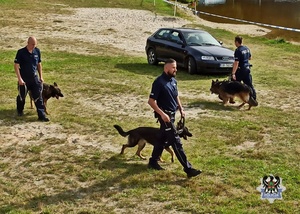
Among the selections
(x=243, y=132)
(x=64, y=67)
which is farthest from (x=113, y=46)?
(x=243, y=132)

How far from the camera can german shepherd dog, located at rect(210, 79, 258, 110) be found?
11.1m

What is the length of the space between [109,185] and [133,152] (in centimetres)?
147

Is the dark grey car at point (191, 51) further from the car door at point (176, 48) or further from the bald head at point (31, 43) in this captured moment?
the bald head at point (31, 43)

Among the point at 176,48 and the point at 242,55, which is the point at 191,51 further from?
the point at 242,55

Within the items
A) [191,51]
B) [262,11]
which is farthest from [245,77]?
[262,11]

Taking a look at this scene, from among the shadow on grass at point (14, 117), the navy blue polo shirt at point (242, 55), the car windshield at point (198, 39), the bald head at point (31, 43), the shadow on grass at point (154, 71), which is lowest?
the shadow on grass at point (154, 71)

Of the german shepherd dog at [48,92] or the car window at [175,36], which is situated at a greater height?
the car window at [175,36]

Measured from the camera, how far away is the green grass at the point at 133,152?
6.25 meters

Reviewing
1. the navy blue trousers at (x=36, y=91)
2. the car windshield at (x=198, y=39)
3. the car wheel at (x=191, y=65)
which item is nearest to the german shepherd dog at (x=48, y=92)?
the navy blue trousers at (x=36, y=91)

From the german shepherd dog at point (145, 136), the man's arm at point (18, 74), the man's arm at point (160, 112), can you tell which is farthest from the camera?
the man's arm at point (18, 74)

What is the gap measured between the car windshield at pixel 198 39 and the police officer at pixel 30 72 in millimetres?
7407

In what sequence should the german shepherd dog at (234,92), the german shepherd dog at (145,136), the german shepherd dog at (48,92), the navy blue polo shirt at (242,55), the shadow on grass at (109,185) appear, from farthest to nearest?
1. the navy blue polo shirt at (242,55)
2. the german shepherd dog at (234,92)
3. the german shepherd dog at (48,92)
4. the german shepherd dog at (145,136)
5. the shadow on grass at (109,185)

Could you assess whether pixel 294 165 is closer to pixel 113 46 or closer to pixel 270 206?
pixel 270 206

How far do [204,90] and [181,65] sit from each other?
3186 millimetres
